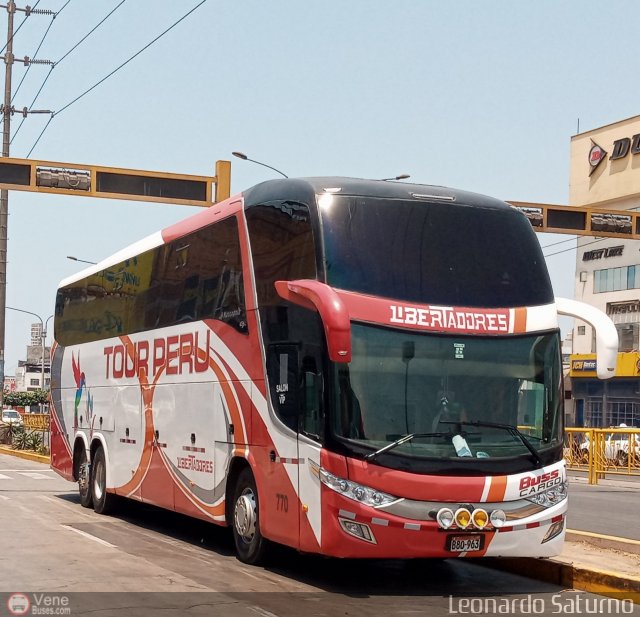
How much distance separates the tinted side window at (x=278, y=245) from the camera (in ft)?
35.8

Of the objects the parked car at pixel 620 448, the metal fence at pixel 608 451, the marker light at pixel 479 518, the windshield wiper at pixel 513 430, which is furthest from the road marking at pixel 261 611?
the parked car at pixel 620 448

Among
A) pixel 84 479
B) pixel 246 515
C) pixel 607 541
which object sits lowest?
pixel 607 541

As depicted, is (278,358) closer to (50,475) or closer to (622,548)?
(622,548)

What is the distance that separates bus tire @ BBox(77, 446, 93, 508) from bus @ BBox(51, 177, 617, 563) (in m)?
5.93

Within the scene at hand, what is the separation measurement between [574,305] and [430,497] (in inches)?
115

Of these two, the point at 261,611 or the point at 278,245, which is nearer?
the point at 261,611

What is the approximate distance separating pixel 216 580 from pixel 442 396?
9.10ft

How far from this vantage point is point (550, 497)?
10695 mm

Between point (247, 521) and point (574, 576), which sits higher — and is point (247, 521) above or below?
above

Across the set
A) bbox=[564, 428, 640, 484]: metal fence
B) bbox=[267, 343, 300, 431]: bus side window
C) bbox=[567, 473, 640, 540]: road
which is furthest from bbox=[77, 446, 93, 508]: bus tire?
bbox=[564, 428, 640, 484]: metal fence

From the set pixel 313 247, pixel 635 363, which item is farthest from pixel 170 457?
pixel 635 363

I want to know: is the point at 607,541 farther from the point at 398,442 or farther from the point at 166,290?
the point at 166,290

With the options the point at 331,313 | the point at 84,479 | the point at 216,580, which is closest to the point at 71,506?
the point at 84,479

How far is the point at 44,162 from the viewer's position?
2203cm
